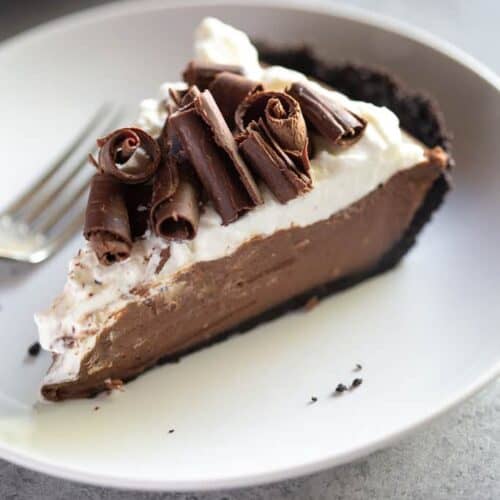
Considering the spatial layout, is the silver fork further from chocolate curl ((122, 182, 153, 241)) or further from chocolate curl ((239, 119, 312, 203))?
chocolate curl ((239, 119, 312, 203))

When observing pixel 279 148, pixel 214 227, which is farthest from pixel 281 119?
pixel 214 227

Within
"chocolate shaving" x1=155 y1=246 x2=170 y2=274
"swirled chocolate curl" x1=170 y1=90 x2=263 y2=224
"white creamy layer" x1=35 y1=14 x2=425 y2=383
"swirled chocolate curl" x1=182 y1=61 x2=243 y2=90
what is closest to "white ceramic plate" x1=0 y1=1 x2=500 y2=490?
"white creamy layer" x1=35 y1=14 x2=425 y2=383

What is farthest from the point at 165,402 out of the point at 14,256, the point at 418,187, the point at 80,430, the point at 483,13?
the point at 483,13

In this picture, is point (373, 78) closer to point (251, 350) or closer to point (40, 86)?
point (251, 350)

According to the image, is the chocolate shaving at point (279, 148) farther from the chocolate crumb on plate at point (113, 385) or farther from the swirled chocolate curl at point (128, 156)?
the chocolate crumb on plate at point (113, 385)

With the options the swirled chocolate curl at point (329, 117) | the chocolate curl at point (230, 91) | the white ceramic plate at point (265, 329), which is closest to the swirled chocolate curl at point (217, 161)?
the chocolate curl at point (230, 91)

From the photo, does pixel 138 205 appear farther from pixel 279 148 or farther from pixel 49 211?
pixel 49 211
